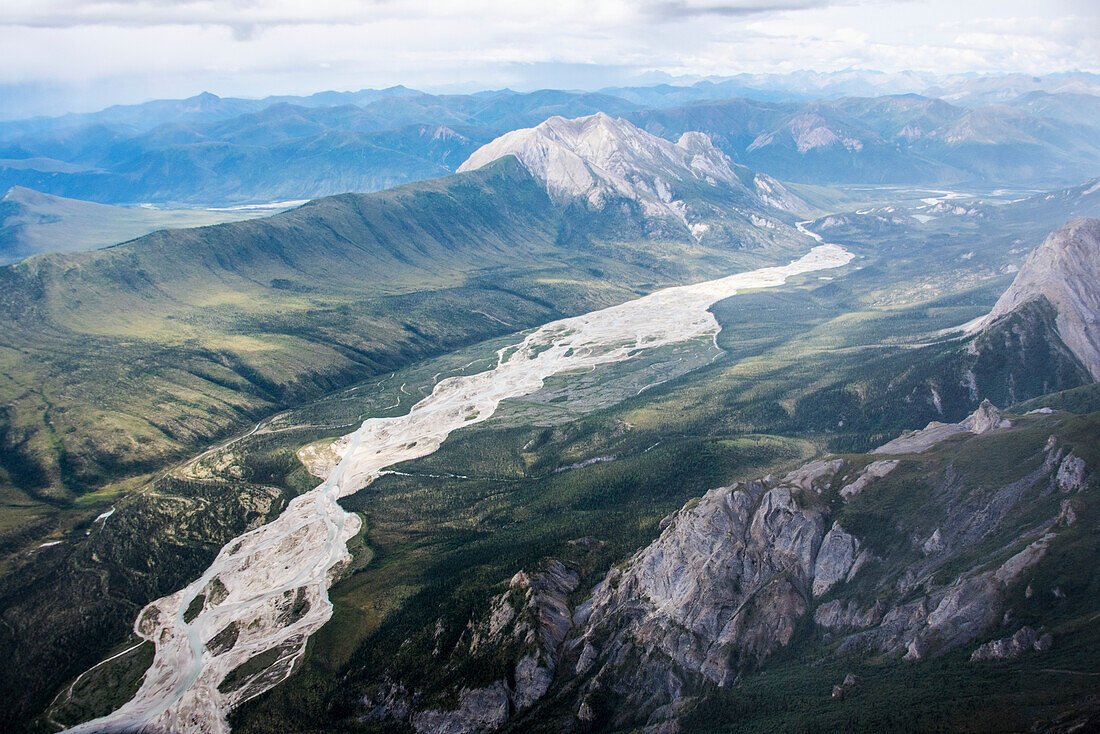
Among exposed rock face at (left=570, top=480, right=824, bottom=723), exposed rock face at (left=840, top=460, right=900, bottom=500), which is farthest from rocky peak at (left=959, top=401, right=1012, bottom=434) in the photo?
exposed rock face at (left=570, top=480, right=824, bottom=723)

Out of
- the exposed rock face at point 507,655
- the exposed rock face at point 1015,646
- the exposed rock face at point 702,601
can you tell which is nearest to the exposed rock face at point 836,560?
the exposed rock face at point 702,601

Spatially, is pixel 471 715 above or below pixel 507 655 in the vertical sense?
below

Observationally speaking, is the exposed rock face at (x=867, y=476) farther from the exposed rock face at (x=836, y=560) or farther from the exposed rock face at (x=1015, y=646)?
the exposed rock face at (x=1015, y=646)

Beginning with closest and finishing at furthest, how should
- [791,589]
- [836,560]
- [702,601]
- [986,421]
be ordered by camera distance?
[791,589] < [836,560] < [702,601] < [986,421]

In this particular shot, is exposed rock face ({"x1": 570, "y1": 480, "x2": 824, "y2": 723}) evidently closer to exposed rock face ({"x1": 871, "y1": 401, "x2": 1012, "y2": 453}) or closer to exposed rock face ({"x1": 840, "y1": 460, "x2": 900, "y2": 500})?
exposed rock face ({"x1": 840, "y1": 460, "x2": 900, "y2": 500})

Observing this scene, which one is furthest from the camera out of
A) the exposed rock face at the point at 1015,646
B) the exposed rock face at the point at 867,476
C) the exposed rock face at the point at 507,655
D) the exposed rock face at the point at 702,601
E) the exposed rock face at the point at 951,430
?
the exposed rock face at the point at 951,430

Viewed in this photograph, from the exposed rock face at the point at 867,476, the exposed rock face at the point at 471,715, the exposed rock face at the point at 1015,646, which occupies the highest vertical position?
the exposed rock face at the point at 867,476

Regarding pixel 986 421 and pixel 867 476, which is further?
pixel 986 421

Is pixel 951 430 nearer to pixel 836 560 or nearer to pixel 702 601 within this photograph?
pixel 836 560

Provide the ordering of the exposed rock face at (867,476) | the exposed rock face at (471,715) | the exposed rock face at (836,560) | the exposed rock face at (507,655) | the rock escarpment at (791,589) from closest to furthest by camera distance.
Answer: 1. the rock escarpment at (791,589)
2. the exposed rock face at (836,560)
3. the exposed rock face at (471,715)
4. the exposed rock face at (507,655)
5. the exposed rock face at (867,476)

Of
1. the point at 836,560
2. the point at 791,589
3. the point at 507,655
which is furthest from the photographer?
the point at 507,655

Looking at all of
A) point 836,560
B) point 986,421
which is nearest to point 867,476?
point 836,560

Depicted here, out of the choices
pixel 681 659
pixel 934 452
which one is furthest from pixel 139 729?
pixel 934 452
